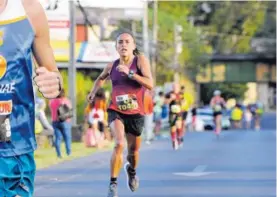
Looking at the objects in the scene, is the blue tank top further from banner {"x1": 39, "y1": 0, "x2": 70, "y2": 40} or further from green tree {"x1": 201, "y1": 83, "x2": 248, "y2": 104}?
green tree {"x1": 201, "y1": 83, "x2": 248, "y2": 104}

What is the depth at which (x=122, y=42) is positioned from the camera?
487 inches

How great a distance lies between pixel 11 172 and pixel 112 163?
6.40 metres

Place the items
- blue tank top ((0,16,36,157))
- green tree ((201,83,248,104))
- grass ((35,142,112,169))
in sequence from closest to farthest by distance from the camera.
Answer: blue tank top ((0,16,36,157)), grass ((35,142,112,169)), green tree ((201,83,248,104))

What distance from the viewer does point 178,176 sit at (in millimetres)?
16266

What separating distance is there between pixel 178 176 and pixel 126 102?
4.08 m

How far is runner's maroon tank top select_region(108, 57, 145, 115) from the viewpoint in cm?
1238

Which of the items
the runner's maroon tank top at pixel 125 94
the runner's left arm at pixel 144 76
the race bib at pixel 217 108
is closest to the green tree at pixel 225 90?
the race bib at pixel 217 108

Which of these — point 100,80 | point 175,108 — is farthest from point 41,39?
point 175,108

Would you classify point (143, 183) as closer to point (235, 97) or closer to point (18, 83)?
Result: point (18, 83)

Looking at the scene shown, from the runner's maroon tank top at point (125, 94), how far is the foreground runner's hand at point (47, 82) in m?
6.70

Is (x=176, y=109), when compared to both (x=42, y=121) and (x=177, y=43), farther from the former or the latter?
(x=177, y=43)

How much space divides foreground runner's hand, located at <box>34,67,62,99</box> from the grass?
13.1 m

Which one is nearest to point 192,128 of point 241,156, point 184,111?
point 184,111

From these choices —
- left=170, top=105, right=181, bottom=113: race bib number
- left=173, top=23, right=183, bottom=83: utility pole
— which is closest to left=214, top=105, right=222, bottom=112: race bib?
left=170, top=105, right=181, bottom=113: race bib number
